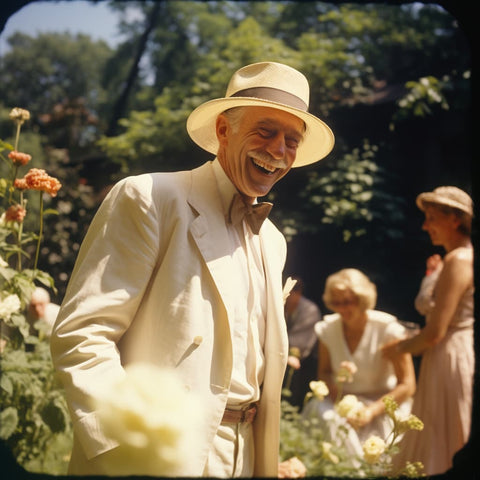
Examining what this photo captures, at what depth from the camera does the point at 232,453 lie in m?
1.53

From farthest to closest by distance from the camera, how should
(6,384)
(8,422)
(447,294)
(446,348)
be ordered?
(446,348), (447,294), (8,422), (6,384)

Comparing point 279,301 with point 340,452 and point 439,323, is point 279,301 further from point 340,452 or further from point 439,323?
point 439,323

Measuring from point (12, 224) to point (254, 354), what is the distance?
4.24 feet

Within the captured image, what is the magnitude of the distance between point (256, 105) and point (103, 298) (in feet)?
2.60

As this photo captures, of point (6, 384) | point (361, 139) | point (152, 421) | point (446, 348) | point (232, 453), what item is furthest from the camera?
point (361, 139)

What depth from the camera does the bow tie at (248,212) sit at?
66.0 inches

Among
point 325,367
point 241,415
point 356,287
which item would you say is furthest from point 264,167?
point 325,367

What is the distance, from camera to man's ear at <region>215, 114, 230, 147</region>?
173 centimetres

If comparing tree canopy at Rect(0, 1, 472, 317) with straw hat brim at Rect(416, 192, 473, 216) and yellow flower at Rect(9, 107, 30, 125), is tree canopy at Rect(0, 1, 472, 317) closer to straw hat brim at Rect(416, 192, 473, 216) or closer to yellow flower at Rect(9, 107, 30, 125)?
straw hat brim at Rect(416, 192, 473, 216)

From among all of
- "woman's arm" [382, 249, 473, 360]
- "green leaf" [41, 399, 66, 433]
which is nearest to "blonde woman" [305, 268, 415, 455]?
"woman's arm" [382, 249, 473, 360]

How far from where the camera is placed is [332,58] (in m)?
6.14

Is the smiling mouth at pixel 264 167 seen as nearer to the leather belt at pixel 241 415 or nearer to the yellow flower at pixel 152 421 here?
the leather belt at pixel 241 415

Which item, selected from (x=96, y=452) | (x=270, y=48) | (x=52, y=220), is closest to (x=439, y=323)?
(x=96, y=452)

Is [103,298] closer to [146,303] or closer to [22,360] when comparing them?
[146,303]
